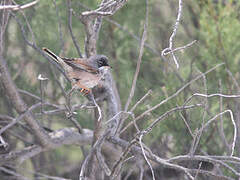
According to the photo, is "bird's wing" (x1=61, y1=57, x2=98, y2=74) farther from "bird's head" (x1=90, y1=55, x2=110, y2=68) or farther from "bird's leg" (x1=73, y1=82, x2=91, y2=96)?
"bird's leg" (x1=73, y1=82, x2=91, y2=96)

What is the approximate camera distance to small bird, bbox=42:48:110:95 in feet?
11.5

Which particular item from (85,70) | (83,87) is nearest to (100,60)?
(85,70)

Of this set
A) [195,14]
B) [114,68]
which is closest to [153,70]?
[114,68]

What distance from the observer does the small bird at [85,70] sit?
11.5ft

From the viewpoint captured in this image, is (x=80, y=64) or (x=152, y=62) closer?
(x=80, y=64)

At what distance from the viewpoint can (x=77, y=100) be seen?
16.3 ft

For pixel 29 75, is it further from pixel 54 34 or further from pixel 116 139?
pixel 116 139

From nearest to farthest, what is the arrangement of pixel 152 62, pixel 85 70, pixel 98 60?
pixel 98 60
pixel 85 70
pixel 152 62

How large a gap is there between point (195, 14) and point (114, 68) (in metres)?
1.39

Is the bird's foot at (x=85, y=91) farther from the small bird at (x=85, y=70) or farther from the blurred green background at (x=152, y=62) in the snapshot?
the blurred green background at (x=152, y=62)

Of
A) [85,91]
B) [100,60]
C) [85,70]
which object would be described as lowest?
[85,91]

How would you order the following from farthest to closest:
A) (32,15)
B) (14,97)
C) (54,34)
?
(54,34) < (32,15) < (14,97)

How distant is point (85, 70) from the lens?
3.68 m

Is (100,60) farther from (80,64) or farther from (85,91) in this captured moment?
(85,91)
